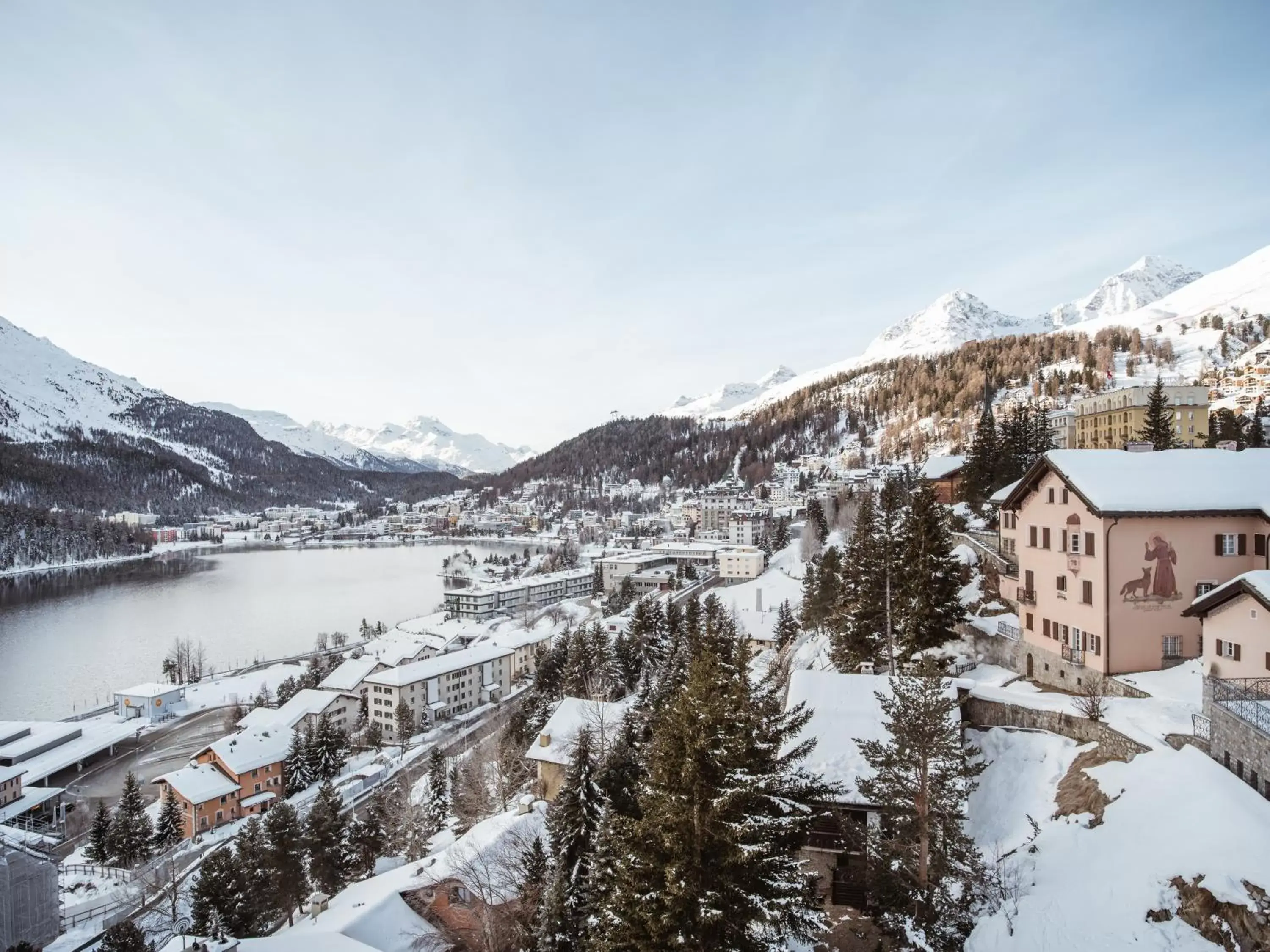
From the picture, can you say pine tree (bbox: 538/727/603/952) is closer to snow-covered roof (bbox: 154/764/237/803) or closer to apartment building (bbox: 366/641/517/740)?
snow-covered roof (bbox: 154/764/237/803)

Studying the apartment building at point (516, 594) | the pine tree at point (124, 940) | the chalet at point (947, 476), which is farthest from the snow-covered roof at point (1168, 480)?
the apartment building at point (516, 594)

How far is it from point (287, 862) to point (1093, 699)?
17801mm

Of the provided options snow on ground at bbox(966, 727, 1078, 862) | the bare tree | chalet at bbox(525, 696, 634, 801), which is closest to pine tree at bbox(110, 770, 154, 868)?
chalet at bbox(525, 696, 634, 801)

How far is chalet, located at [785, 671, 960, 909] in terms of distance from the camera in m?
10.3

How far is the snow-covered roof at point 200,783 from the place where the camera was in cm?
2473

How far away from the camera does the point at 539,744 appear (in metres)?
20.1

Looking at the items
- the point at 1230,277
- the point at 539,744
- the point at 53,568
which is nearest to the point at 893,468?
the point at 539,744

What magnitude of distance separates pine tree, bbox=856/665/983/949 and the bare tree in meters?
2.82

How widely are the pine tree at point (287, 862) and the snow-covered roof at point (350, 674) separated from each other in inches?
727

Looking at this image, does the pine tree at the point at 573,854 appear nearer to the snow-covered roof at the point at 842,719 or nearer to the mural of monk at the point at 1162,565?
the snow-covered roof at the point at 842,719

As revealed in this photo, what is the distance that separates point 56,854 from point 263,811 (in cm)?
599

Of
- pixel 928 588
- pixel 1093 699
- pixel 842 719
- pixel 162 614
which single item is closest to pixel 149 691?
pixel 162 614

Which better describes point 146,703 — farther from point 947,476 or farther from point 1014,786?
point 947,476

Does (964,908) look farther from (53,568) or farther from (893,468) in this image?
(53,568)
